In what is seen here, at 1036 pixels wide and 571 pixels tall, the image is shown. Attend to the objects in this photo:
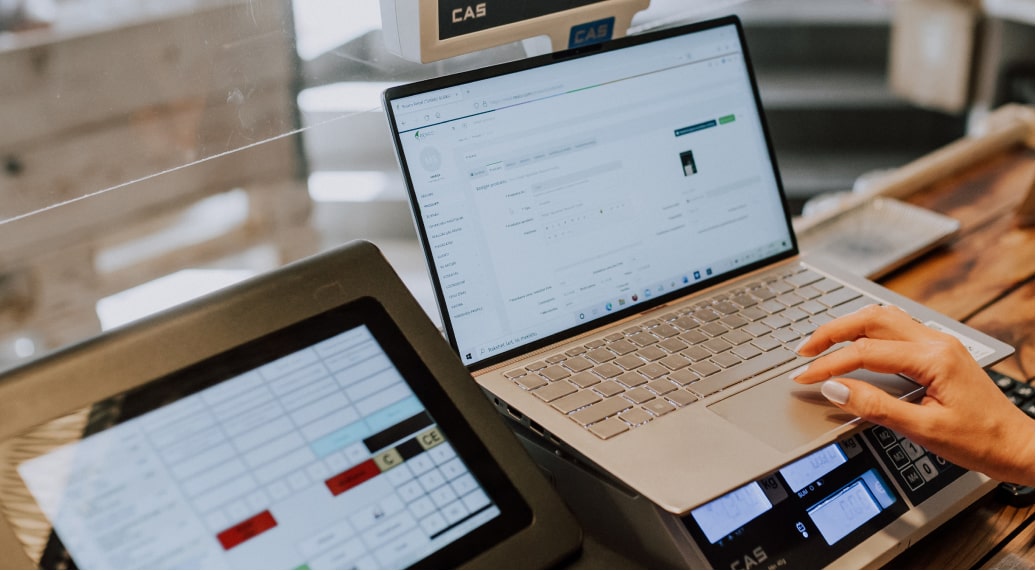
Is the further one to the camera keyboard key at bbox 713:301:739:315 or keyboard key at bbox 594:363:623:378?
keyboard key at bbox 713:301:739:315

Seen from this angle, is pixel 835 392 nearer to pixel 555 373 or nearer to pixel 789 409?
pixel 789 409

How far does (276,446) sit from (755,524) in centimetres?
41

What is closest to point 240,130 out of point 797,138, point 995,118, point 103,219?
point 995,118

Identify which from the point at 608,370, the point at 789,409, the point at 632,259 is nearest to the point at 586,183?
the point at 632,259

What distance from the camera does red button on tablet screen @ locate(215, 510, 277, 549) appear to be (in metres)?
0.61

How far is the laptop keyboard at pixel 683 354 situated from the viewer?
83cm

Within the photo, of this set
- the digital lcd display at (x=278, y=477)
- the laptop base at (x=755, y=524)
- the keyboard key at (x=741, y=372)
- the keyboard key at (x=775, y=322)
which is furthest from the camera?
the keyboard key at (x=775, y=322)

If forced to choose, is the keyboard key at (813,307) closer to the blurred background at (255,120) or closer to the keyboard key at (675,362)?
the keyboard key at (675,362)

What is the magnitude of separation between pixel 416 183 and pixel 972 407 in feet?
1.72

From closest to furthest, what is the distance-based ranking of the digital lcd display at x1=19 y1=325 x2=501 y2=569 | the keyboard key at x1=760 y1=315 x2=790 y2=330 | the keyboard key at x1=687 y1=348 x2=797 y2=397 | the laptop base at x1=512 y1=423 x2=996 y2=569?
the digital lcd display at x1=19 y1=325 x2=501 y2=569 → the laptop base at x1=512 y1=423 x2=996 y2=569 → the keyboard key at x1=687 y1=348 x2=797 y2=397 → the keyboard key at x1=760 y1=315 x2=790 y2=330

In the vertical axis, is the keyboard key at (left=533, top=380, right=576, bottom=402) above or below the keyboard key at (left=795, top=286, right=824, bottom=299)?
below

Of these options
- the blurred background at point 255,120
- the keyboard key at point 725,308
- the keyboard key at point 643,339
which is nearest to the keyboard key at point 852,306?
the keyboard key at point 725,308

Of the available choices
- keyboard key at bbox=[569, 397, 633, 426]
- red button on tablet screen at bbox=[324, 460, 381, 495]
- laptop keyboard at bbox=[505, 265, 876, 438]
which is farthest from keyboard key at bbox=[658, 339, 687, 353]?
red button on tablet screen at bbox=[324, 460, 381, 495]

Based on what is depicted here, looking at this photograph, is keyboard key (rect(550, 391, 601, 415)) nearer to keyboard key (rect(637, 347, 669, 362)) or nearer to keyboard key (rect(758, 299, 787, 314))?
keyboard key (rect(637, 347, 669, 362))
